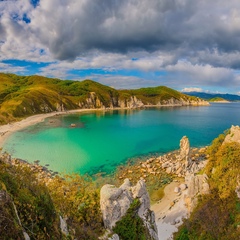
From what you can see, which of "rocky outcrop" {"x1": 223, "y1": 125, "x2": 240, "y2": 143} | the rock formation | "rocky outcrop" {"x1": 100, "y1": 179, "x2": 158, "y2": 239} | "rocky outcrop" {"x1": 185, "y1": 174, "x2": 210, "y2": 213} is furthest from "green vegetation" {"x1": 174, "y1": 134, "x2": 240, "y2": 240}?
the rock formation

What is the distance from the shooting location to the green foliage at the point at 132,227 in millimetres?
20491

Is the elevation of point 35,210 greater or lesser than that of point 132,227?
greater

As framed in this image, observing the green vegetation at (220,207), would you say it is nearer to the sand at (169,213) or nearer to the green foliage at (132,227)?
the sand at (169,213)

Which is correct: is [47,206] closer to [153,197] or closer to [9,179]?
[9,179]

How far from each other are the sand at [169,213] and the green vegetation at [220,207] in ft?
7.11

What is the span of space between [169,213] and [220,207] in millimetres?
8743

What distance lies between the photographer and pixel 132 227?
20984 mm

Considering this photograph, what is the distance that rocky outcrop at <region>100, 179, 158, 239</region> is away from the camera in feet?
68.4

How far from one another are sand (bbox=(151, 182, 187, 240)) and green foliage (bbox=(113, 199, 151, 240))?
34.6 feet

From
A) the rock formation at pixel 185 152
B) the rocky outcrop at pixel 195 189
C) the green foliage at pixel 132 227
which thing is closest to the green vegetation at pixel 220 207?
the rocky outcrop at pixel 195 189

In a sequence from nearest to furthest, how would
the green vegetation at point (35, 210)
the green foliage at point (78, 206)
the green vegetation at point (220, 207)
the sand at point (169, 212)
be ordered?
the green vegetation at point (35, 210), the green foliage at point (78, 206), the green vegetation at point (220, 207), the sand at point (169, 212)

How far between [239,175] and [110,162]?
35913 millimetres

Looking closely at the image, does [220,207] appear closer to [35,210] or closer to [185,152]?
[185,152]

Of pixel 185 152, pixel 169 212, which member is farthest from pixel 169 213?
pixel 185 152
